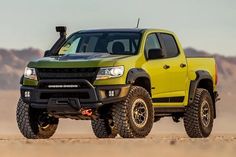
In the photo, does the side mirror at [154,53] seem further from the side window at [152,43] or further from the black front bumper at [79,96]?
the black front bumper at [79,96]

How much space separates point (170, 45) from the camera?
18812 mm

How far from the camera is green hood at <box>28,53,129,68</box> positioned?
16406 millimetres

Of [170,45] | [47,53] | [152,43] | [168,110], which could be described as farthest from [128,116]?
[170,45]

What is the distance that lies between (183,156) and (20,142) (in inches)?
125

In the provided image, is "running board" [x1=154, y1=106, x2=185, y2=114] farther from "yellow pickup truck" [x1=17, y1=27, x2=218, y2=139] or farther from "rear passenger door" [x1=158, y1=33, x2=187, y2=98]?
"rear passenger door" [x1=158, y1=33, x2=187, y2=98]

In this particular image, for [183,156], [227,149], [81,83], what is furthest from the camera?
[81,83]

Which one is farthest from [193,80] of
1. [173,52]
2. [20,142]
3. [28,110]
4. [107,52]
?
[20,142]

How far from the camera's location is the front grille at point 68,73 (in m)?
16.4

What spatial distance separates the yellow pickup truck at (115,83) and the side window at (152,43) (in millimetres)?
19

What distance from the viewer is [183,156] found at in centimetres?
1359

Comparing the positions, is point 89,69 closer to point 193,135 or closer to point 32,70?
point 32,70

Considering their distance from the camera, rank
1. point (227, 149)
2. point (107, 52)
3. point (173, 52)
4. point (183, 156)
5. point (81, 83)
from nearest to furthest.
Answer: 1. point (183, 156)
2. point (227, 149)
3. point (81, 83)
4. point (107, 52)
5. point (173, 52)

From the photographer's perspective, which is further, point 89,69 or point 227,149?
point 89,69

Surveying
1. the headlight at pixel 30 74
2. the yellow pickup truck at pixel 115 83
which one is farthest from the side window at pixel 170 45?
the headlight at pixel 30 74
